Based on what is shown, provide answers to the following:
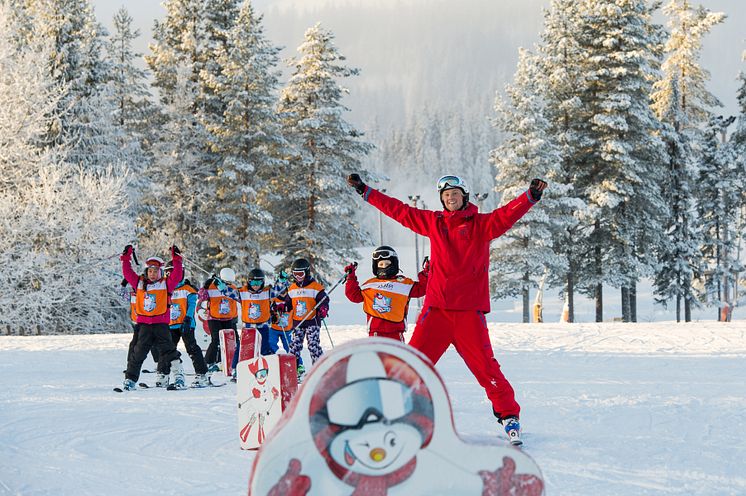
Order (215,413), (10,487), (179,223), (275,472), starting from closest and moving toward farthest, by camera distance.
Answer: (275,472), (10,487), (215,413), (179,223)

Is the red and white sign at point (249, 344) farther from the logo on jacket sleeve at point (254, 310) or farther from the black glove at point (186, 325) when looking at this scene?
the black glove at point (186, 325)

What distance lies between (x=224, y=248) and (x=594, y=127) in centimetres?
1618

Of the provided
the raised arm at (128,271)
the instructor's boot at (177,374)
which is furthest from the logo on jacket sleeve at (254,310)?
the raised arm at (128,271)

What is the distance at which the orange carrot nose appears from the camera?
2.62 metres

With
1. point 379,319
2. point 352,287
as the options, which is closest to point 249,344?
point 379,319

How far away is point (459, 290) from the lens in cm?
515

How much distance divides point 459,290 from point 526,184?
2521cm

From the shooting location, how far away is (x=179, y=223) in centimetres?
3120

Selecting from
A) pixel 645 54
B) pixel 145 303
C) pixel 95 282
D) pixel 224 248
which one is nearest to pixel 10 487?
pixel 145 303

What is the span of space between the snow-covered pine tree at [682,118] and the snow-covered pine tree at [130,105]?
74.9ft

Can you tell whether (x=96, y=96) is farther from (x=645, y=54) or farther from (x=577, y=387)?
(x=577, y=387)

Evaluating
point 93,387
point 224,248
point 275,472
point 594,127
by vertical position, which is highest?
point 594,127

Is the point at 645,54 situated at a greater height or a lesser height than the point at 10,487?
greater

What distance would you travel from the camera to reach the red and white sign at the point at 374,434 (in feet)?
8.47
